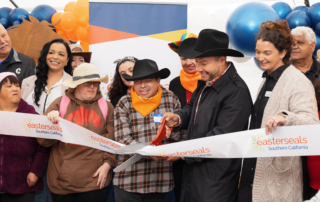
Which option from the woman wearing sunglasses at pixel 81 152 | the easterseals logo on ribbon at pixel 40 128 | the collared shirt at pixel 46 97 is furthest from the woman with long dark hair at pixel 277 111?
the collared shirt at pixel 46 97

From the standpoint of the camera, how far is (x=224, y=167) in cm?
229

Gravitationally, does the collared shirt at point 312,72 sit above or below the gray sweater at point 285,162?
above

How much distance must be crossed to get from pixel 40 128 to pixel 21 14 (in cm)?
376

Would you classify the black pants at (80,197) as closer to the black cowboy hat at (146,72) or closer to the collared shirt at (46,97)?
the collared shirt at (46,97)

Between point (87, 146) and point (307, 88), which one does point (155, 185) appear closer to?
point (87, 146)

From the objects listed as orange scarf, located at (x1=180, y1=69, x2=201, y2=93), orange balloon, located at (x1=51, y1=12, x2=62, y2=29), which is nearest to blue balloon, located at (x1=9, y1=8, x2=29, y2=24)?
orange balloon, located at (x1=51, y1=12, x2=62, y2=29)

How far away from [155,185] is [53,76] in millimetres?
1843

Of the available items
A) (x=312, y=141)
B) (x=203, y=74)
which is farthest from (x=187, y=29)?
(x=312, y=141)

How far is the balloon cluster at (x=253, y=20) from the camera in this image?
13.9 feet

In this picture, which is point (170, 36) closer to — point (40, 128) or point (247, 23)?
point (247, 23)

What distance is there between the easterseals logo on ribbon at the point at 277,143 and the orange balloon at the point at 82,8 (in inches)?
155

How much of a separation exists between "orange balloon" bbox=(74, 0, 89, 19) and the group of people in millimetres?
1524

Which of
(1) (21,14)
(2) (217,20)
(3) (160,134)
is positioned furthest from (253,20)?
(1) (21,14)

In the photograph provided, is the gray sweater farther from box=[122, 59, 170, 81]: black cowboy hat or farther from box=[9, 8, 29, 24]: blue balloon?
box=[9, 8, 29, 24]: blue balloon
